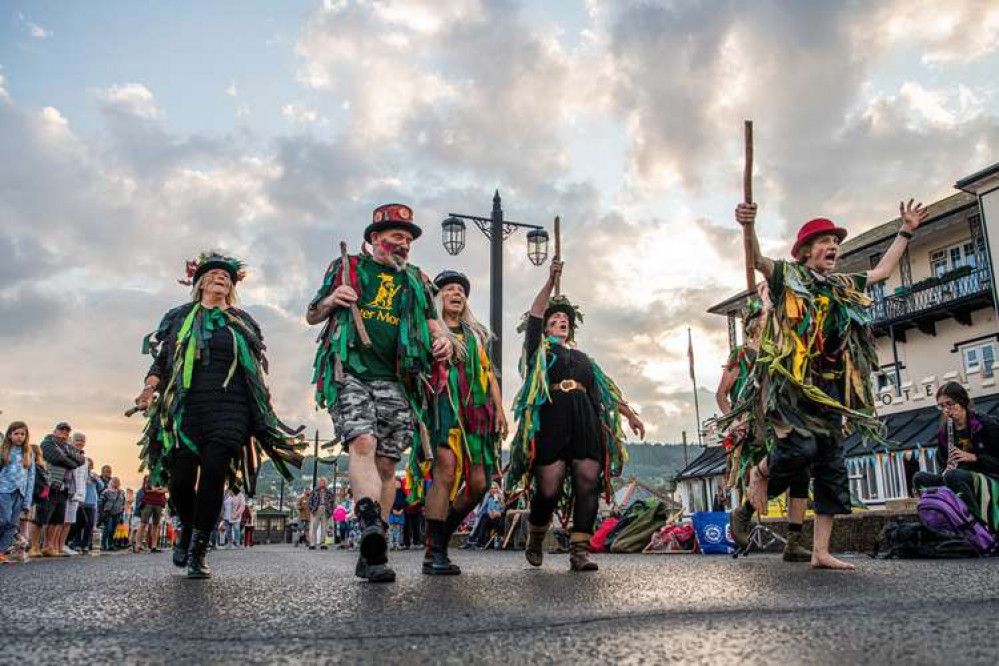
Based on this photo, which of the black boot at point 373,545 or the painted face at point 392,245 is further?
the painted face at point 392,245

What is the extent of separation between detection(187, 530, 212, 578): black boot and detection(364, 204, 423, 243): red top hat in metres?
2.04

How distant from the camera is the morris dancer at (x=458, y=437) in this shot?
517 cm

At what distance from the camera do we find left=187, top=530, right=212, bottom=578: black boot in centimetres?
499

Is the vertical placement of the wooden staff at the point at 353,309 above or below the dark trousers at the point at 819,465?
above

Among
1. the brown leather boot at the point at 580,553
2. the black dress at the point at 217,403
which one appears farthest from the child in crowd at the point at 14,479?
the brown leather boot at the point at 580,553

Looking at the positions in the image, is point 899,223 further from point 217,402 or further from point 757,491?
point 217,402

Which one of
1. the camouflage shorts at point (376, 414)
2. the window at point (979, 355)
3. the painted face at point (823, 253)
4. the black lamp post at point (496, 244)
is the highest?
the window at point (979, 355)

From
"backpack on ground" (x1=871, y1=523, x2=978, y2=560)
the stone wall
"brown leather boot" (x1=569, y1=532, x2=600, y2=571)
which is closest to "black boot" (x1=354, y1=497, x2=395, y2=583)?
"brown leather boot" (x1=569, y1=532, x2=600, y2=571)

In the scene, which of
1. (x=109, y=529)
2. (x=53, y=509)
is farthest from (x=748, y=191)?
(x=109, y=529)

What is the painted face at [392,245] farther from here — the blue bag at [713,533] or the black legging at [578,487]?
the blue bag at [713,533]

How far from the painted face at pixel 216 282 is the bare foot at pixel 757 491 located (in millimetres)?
4039

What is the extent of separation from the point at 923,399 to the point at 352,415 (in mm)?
27371

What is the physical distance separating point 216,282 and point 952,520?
600cm

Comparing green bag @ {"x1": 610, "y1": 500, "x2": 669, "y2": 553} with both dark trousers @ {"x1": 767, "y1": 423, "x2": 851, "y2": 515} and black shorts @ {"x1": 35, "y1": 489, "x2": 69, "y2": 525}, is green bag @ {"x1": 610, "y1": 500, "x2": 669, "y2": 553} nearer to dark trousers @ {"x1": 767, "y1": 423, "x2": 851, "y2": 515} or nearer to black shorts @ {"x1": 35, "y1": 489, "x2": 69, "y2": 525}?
dark trousers @ {"x1": 767, "y1": 423, "x2": 851, "y2": 515}
